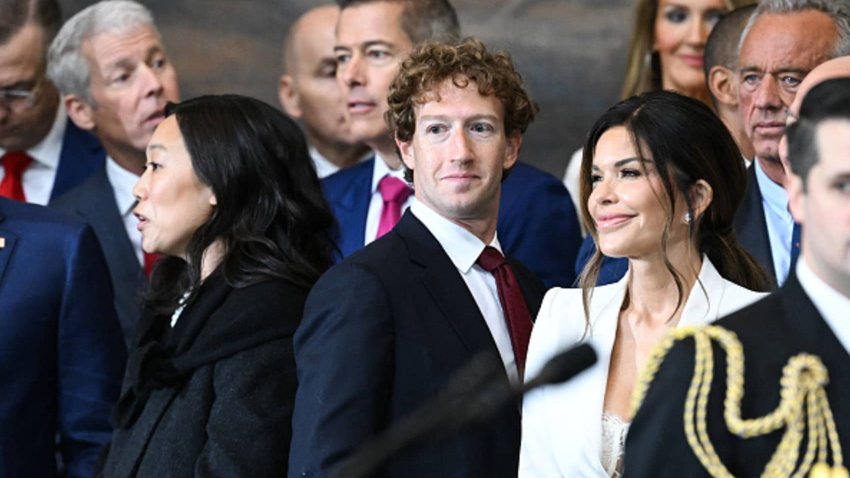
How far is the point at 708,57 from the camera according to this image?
17.4 feet

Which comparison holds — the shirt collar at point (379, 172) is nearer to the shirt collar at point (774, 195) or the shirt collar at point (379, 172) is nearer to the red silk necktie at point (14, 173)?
the shirt collar at point (774, 195)

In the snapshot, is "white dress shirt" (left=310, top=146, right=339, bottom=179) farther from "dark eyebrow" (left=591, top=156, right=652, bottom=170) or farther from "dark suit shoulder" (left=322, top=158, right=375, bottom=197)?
"dark eyebrow" (left=591, top=156, right=652, bottom=170)

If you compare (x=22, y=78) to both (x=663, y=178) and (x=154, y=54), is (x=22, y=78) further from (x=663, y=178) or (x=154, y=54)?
(x=663, y=178)

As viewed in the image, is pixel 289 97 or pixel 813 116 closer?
pixel 813 116

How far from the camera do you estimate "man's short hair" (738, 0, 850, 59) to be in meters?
A: 4.91

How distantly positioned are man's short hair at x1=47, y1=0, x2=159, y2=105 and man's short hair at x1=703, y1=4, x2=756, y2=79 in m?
1.88

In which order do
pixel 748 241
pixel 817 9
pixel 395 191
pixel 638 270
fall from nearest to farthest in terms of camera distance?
pixel 638 270 → pixel 748 241 → pixel 817 9 → pixel 395 191

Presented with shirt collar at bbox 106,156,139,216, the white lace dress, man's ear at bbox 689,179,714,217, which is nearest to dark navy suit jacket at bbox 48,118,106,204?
shirt collar at bbox 106,156,139,216

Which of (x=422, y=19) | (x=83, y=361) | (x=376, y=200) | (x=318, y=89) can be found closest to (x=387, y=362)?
(x=83, y=361)

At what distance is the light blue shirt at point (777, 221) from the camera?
4555 millimetres

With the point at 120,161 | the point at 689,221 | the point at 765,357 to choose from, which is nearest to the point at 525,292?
the point at 689,221

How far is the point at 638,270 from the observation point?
386 centimetres

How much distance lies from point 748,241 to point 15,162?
8.50 feet

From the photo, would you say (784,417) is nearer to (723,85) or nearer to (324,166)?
(723,85)
